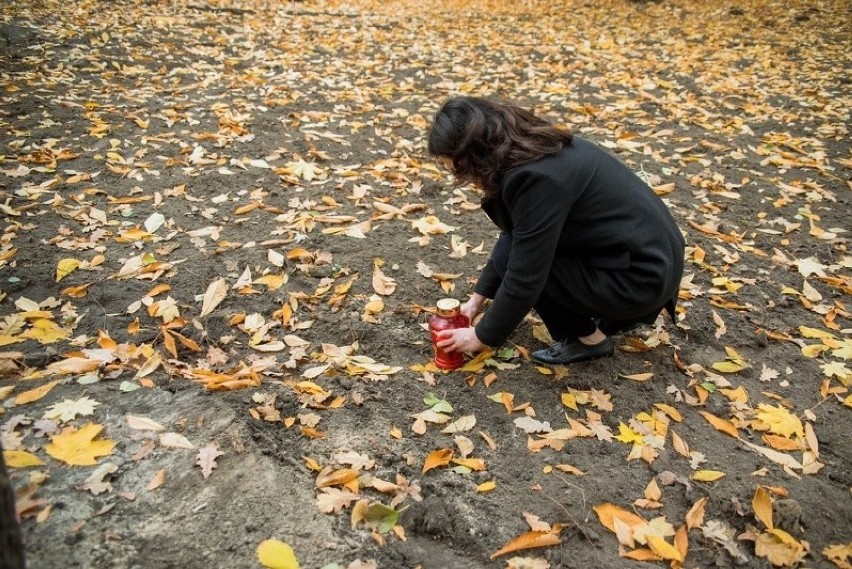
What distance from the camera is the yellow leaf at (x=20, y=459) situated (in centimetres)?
168

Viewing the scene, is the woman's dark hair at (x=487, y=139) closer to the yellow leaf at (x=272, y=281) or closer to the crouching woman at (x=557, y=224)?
the crouching woman at (x=557, y=224)

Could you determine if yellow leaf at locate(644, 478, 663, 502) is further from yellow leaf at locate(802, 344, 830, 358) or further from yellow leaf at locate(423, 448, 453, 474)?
yellow leaf at locate(802, 344, 830, 358)

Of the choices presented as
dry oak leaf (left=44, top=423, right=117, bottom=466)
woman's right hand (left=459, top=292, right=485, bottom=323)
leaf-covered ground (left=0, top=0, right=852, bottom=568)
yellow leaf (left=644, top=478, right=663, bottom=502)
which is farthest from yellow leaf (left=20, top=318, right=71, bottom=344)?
yellow leaf (left=644, top=478, right=663, bottom=502)

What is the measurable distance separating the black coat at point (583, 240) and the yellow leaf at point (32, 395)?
1577 millimetres

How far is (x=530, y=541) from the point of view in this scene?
1.69 m

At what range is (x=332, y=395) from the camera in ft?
7.18

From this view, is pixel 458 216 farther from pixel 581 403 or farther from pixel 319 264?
pixel 581 403

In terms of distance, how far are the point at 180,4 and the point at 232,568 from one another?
8.61 m

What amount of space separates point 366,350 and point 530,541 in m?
1.08

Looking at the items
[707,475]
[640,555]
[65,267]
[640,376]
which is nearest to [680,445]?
[707,475]

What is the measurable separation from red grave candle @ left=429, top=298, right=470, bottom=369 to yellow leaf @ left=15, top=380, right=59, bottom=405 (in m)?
1.43

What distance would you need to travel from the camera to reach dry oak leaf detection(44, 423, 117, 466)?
5.71ft

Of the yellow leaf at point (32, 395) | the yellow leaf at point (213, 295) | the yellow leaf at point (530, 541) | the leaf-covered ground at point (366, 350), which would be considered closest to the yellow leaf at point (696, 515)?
the leaf-covered ground at point (366, 350)

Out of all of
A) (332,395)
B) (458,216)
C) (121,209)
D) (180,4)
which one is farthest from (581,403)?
(180,4)
